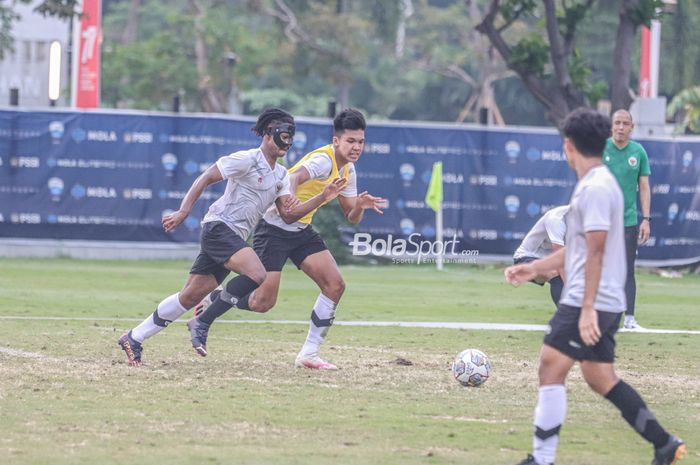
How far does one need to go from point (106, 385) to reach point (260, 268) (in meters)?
1.60

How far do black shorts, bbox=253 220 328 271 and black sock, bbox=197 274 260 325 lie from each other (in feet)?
1.32

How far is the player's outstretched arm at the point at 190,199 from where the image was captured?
33.2 ft

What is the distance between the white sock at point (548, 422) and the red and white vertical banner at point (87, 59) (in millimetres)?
20888

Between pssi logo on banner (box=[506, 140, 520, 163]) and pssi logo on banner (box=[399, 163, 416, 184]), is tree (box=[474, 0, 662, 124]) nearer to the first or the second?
pssi logo on banner (box=[506, 140, 520, 163])

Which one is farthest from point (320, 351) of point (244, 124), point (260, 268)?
point (244, 124)

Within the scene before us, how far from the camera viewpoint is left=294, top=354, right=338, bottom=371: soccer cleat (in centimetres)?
1073

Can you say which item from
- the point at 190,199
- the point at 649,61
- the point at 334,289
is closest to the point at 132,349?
the point at 190,199

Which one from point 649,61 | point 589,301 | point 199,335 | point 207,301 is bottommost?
point 199,335

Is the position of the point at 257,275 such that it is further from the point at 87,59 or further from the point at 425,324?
the point at 87,59

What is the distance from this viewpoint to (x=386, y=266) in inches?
937

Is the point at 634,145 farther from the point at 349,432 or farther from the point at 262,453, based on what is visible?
the point at 262,453

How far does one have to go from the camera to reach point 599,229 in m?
6.73

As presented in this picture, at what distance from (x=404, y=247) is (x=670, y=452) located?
16645mm

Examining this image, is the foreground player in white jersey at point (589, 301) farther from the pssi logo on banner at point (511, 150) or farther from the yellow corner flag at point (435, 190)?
the pssi logo on banner at point (511, 150)
